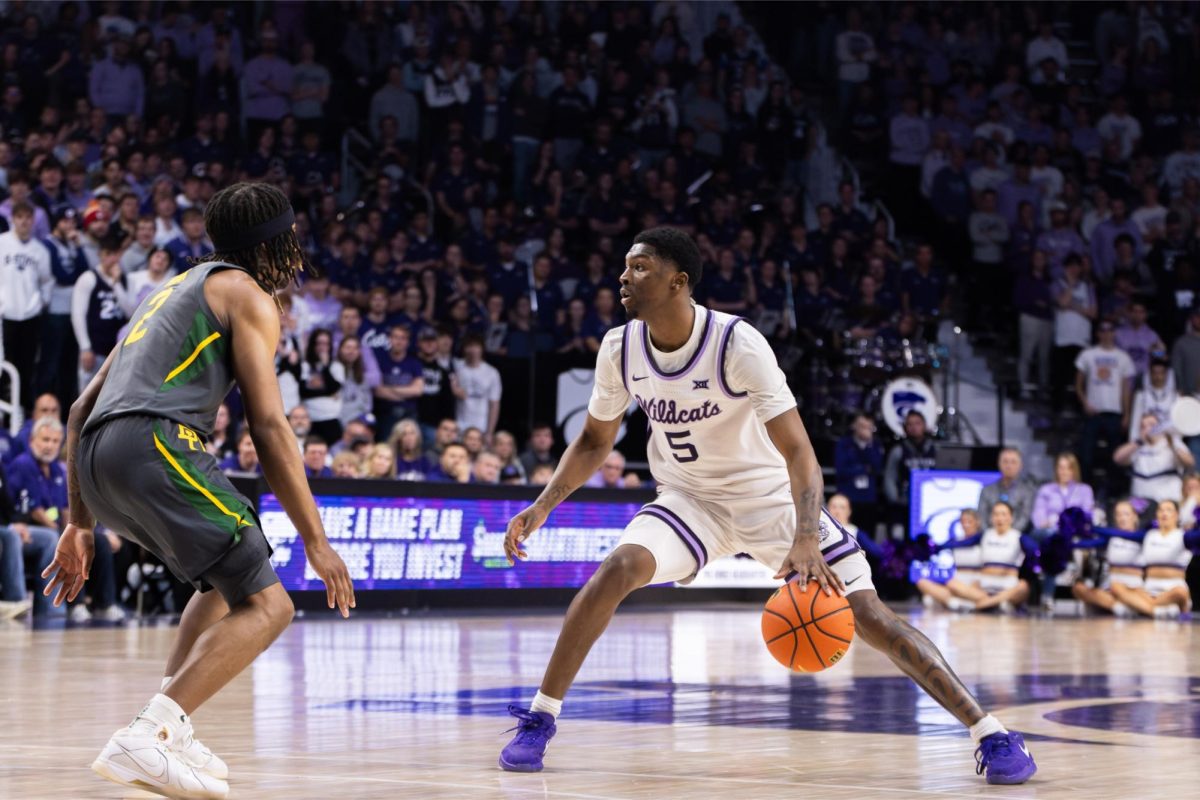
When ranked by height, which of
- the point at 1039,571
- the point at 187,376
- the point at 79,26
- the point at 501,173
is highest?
the point at 79,26

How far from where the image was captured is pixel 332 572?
4801mm

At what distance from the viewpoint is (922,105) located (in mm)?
24422

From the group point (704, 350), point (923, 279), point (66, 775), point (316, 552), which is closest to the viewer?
point (316, 552)

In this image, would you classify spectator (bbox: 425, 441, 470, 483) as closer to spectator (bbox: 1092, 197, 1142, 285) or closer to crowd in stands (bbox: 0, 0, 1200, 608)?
crowd in stands (bbox: 0, 0, 1200, 608)

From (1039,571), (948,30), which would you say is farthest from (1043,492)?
(948,30)

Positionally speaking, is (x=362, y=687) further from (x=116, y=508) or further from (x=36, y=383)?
(x=36, y=383)

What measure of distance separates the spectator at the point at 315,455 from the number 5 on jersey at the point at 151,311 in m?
9.68

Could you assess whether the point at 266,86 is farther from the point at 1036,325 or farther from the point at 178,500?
the point at 178,500

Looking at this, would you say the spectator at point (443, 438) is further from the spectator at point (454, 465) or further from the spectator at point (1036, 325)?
the spectator at point (1036, 325)

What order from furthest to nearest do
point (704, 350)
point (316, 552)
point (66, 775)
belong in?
point (704, 350), point (66, 775), point (316, 552)

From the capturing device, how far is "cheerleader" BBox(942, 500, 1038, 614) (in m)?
18.5

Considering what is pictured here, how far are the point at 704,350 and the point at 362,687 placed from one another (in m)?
3.50

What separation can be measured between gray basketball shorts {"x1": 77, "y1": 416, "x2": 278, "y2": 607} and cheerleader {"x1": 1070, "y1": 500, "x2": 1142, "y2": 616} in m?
14.5

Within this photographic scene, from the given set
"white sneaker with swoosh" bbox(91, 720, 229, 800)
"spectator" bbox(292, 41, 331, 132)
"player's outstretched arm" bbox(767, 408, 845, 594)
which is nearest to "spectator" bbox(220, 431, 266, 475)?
"spectator" bbox(292, 41, 331, 132)
